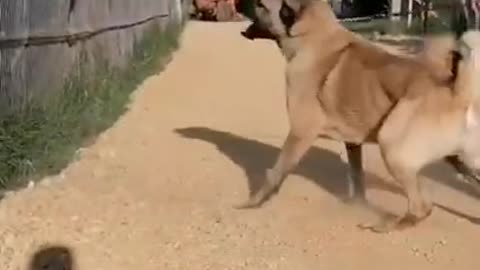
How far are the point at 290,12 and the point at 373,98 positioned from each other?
934 millimetres

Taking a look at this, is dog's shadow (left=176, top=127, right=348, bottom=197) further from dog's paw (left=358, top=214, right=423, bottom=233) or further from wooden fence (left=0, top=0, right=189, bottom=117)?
wooden fence (left=0, top=0, right=189, bottom=117)

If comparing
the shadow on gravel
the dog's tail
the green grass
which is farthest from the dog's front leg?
the shadow on gravel

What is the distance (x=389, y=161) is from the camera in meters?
7.06

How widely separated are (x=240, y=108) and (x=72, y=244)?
602 cm

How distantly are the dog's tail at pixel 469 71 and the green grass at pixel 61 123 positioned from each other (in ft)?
10.2

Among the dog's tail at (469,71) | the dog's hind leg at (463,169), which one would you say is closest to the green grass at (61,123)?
the dog's hind leg at (463,169)

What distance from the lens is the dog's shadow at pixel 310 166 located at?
8328 millimetres

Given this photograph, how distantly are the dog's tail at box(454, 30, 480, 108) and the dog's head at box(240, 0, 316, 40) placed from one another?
138cm

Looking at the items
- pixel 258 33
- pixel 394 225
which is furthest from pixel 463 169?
pixel 258 33

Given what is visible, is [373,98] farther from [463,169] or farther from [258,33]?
[258,33]

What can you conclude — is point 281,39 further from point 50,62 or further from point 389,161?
point 50,62

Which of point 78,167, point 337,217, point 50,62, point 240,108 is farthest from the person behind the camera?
point 240,108

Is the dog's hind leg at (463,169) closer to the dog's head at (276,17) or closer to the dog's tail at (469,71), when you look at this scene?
the dog's tail at (469,71)

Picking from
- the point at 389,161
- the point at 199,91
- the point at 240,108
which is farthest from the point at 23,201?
the point at 199,91
